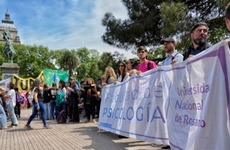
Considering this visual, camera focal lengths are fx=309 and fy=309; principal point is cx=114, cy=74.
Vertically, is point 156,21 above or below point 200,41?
above

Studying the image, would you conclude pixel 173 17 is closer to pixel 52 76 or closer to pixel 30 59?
pixel 52 76

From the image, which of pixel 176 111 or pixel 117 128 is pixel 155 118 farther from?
pixel 117 128

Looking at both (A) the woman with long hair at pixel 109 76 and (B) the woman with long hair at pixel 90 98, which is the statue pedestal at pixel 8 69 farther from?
(A) the woman with long hair at pixel 109 76

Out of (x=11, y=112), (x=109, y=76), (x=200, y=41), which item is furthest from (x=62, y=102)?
(x=200, y=41)

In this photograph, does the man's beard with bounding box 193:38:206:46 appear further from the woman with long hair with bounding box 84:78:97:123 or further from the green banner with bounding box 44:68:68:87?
the green banner with bounding box 44:68:68:87

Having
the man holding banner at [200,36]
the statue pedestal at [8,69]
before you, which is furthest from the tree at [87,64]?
the man holding banner at [200,36]

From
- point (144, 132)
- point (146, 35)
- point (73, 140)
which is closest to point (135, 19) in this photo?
point (146, 35)

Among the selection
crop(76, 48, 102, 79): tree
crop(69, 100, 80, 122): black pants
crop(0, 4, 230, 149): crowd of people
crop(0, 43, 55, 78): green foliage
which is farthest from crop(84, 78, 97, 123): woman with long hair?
crop(76, 48, 102, 79): tree

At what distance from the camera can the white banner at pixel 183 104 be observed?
355 centimetres

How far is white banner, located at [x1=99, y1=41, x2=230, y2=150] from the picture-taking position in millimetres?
3553

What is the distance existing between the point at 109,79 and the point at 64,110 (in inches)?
206

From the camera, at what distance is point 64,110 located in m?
14.5

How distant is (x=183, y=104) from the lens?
459 cm

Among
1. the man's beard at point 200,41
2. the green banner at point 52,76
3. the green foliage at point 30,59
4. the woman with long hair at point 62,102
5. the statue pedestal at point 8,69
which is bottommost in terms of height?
the woman with long hair at point 62,102
